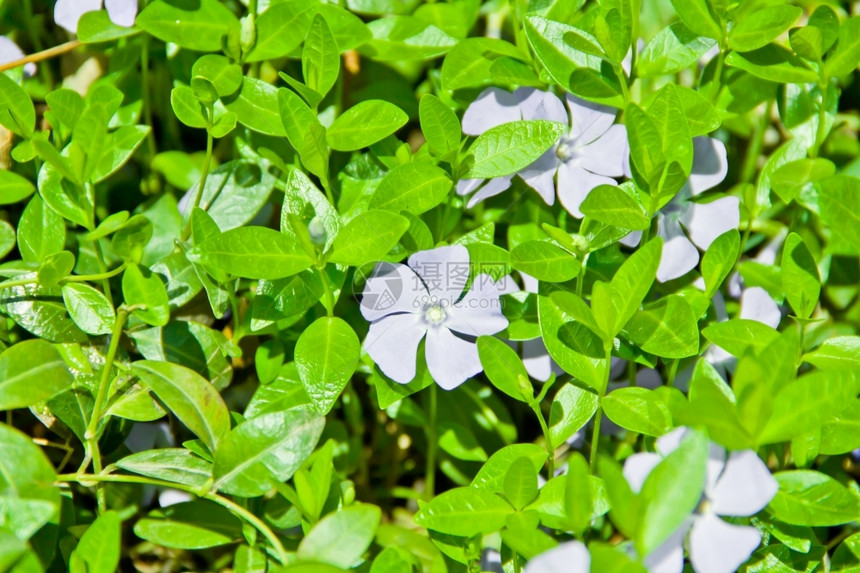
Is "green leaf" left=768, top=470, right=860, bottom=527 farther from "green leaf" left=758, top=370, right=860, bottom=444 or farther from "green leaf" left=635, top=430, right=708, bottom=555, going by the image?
"green leaf" left=635, top=430, right=708, bottom=555

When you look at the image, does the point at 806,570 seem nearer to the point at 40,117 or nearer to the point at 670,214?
the point at 670,214

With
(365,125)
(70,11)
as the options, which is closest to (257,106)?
(365,125)

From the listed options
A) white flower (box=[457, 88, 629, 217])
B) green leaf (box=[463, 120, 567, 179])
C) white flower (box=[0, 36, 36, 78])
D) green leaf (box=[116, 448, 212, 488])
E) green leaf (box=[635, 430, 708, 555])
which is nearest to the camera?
green leaf (box=[635, 430, 708, 555])

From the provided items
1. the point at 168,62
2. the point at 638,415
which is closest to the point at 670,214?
the point at 638,415

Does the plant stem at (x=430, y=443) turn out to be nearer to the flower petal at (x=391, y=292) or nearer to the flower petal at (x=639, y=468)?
the flower petal at (x=391, y=292)

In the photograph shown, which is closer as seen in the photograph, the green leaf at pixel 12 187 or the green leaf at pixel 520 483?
the green leaf at pixel 520 483

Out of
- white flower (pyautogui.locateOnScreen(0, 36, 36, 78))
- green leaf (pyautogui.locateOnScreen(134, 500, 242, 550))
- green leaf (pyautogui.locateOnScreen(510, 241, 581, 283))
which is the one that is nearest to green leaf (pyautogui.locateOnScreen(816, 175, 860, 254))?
green leaf (pyautogui.locateOnScreen(510, 241, 581, 283))

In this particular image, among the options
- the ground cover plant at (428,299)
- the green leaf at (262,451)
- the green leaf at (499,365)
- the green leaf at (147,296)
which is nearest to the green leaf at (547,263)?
the ground cover plant at (428,299)
